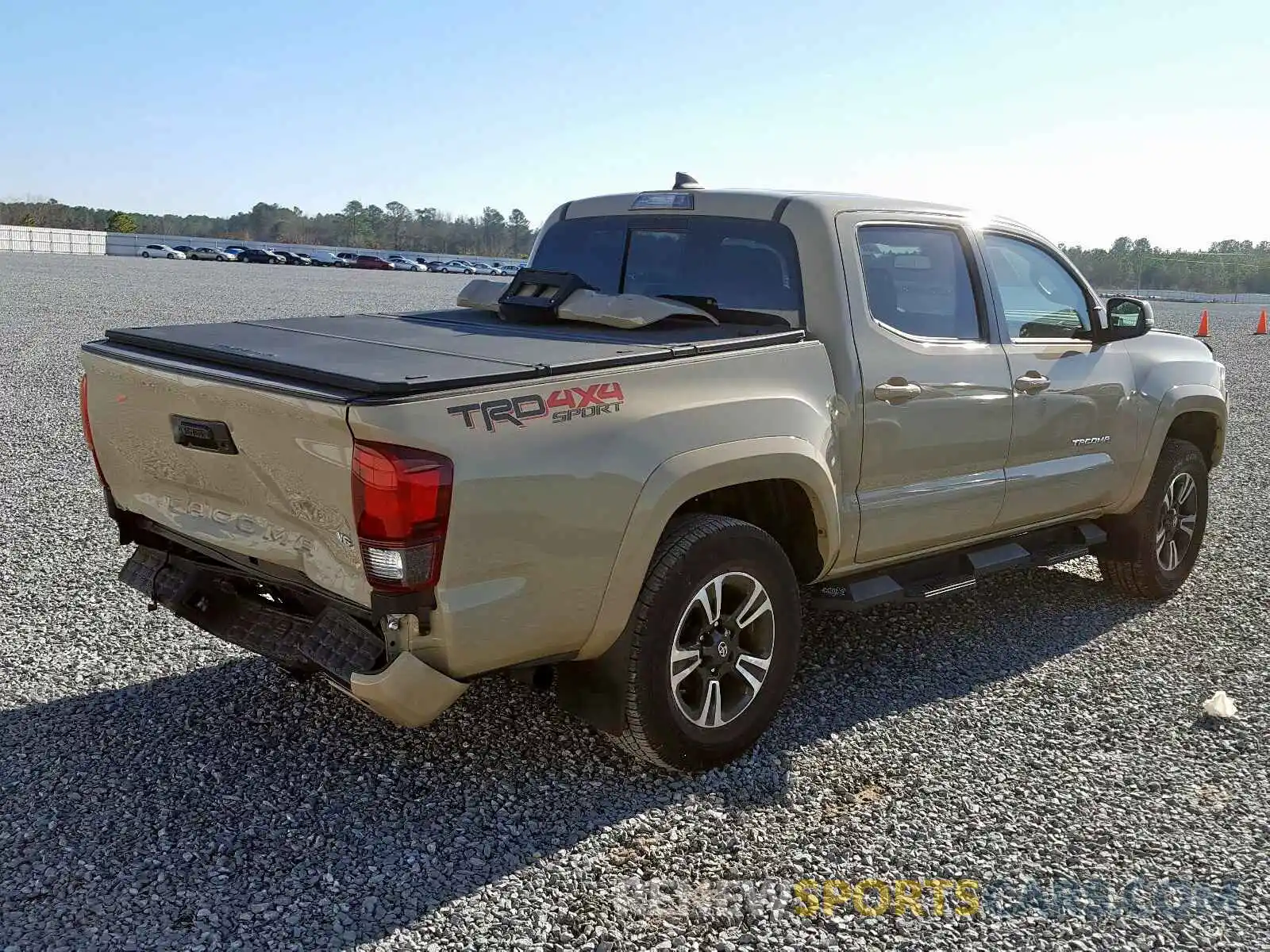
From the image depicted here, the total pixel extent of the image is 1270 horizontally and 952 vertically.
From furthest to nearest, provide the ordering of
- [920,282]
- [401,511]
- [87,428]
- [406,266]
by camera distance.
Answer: [406,266] < [920,282] < [87,428] < [401,511]

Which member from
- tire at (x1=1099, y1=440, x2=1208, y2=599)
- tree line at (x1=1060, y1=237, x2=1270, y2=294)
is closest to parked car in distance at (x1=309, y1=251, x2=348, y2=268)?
tree line at (x1=1060, y1=237, x2=1270, y2=294)

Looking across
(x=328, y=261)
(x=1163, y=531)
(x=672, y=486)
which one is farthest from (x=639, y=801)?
(x=328, y=261)

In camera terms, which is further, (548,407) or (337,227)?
(337,227)

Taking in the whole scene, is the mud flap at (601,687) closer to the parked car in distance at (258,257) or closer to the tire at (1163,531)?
the tire at (1163,531)

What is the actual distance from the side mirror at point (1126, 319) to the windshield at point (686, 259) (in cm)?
202

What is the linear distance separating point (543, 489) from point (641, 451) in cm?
39

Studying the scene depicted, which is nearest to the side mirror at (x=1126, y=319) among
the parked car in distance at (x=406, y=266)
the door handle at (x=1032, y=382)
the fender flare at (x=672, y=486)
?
the door handle at (x=1032, y=382)

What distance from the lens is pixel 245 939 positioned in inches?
118

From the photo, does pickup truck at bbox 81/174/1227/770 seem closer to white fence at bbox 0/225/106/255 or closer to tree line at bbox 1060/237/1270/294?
tree line at bbox 1060/237/1270/294

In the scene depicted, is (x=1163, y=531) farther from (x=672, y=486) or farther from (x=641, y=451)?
(x=641, y=451)

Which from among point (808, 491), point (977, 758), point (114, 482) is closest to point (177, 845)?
point (114, 482)

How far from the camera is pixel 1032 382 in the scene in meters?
5.06

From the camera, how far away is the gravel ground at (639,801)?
3148 millimetres

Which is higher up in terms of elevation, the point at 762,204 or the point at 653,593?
the point at 762,204
